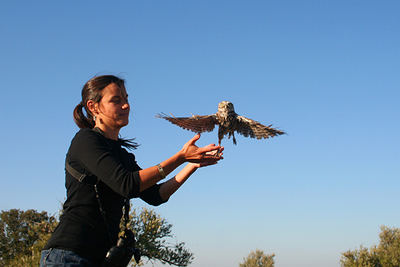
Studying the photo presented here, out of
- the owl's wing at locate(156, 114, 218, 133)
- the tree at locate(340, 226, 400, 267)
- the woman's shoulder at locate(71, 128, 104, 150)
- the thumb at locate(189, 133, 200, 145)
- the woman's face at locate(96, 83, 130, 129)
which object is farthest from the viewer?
the tree at locate(340, 226, 400, 267)

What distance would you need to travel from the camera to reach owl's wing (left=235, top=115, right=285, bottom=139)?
6.48 metres

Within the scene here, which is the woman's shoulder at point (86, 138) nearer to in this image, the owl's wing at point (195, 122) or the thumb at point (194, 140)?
the thumb at point (194, 140)

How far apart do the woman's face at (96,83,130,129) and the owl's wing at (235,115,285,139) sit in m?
2.92

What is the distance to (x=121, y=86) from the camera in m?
4.08

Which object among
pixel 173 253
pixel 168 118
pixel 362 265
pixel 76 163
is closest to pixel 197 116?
pixel 168 118

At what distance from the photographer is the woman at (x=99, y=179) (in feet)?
11.0

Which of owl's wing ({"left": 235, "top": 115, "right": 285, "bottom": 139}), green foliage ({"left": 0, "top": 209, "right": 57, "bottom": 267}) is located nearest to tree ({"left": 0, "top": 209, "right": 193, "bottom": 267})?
green foliage ({"left": 0, "top": 209, "right": 57, "bottom": 267})

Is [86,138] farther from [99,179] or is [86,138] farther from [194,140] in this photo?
[194,140]

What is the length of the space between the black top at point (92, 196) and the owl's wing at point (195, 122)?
2509 mm

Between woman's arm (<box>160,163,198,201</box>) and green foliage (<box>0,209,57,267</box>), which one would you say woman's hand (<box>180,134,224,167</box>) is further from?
green foliage (<box>0,209,57,267</box>)

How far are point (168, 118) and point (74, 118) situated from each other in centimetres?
217

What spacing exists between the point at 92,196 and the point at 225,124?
10.4 feet

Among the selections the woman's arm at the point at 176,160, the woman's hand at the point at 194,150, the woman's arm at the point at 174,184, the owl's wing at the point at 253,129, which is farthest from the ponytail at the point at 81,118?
the owl's wing at the point at 253,129

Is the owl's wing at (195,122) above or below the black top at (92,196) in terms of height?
above
